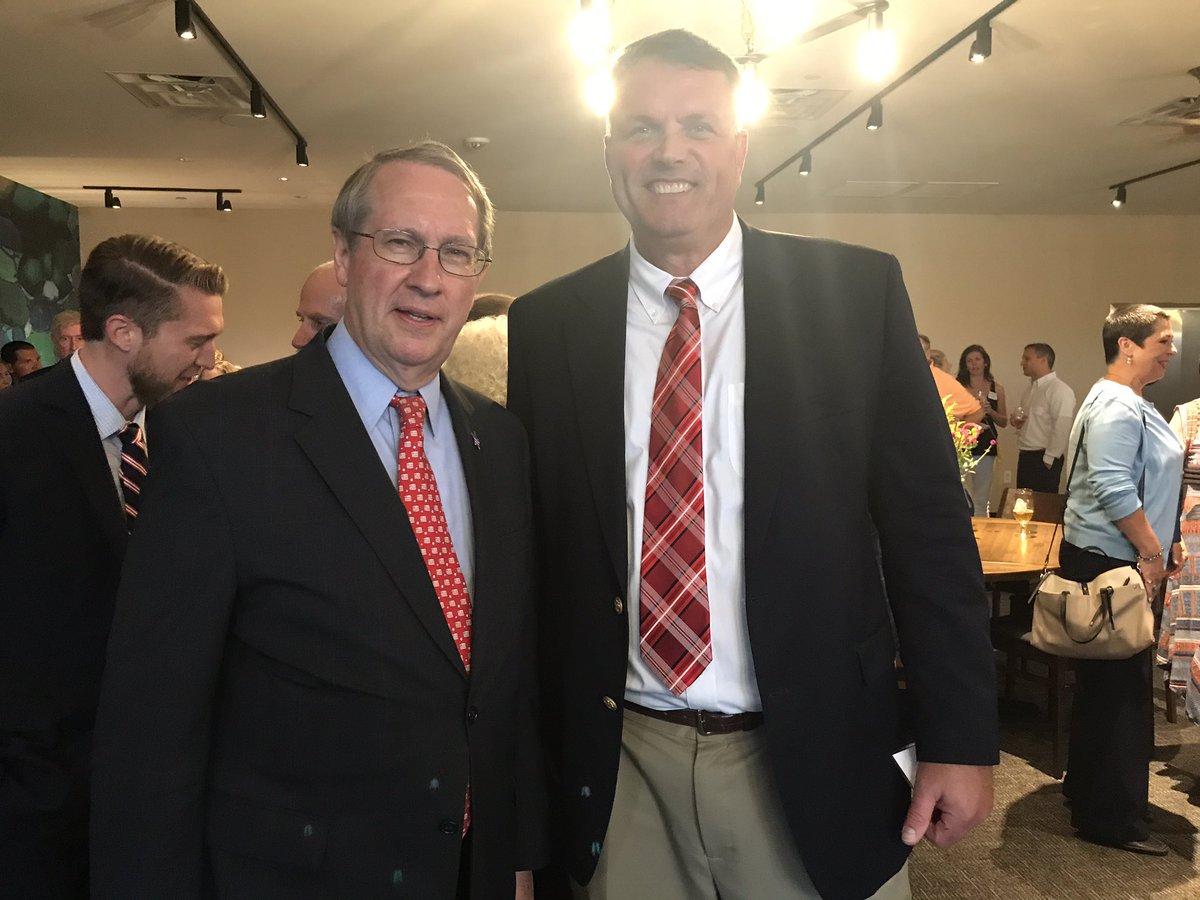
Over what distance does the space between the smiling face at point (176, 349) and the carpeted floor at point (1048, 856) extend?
2.82m

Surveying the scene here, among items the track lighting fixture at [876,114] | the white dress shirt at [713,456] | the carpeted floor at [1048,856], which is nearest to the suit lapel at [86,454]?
the white dress shirt at [713,456]

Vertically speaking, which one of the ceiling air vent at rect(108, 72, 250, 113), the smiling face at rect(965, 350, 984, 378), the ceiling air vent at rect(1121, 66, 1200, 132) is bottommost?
the smiling face at rect(965, 350, 984, 378)

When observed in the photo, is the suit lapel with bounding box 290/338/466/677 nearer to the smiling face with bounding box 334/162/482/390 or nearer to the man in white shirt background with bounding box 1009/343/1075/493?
the smiling face with bounding box 334/162/482/390

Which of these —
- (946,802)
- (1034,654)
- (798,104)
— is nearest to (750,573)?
(946,802)

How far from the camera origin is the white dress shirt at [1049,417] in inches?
376

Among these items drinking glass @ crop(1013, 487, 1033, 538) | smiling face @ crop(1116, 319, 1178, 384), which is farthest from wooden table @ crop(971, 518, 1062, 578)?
smiling face @ crop(1116, 319, 1178, 384)

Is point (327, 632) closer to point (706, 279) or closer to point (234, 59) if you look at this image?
point (706, 279)

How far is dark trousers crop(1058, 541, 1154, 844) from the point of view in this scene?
3432 millimetres

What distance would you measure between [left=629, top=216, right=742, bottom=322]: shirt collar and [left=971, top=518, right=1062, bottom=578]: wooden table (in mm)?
2681

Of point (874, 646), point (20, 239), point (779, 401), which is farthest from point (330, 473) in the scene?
point (20, 239)

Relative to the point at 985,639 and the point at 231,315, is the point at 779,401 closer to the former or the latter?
the point at 985,639

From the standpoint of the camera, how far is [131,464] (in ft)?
6.18

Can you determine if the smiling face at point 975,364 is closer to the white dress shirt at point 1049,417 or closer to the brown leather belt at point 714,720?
the white dress shirt at point 1049,417

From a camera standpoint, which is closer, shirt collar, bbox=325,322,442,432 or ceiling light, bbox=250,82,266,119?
shirt collar, bbox=325,322,442,432
